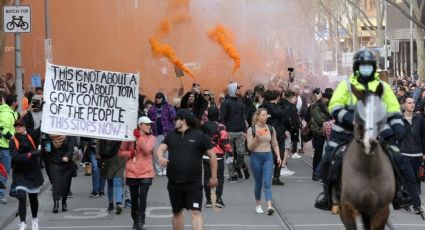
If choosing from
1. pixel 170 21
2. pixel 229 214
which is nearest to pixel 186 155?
pixel 229 214

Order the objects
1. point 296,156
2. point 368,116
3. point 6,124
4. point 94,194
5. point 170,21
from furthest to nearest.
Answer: point 170,21
point 296,156
point 6,124
point 94,194
point 368,116

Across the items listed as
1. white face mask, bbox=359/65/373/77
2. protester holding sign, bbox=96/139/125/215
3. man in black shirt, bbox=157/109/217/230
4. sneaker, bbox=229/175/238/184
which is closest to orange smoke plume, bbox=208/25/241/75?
sneaker, bbox=229/175/238/184

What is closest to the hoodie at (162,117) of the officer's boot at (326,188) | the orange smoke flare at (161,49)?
the officer's boot at (326,188)

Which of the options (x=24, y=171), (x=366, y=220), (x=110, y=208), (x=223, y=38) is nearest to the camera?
(x=366, y=220)

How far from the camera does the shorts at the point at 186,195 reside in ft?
37.7

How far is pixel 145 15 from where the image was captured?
39625mm

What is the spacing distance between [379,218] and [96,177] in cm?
841

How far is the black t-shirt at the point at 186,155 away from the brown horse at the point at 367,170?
2293 mm

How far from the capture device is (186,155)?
11.5 meters

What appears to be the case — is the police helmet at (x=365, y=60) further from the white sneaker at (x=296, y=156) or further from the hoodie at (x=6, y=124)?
the white sneaker at (x=296, y=156)

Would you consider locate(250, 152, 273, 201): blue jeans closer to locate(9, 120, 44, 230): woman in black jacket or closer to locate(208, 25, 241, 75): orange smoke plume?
locate(9, 120, 44, 230): woman in black jacket

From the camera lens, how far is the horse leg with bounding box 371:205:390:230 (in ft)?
31.3

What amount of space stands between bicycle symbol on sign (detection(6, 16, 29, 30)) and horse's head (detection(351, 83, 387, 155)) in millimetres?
12286

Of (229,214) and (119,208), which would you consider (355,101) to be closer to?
(229,214)
